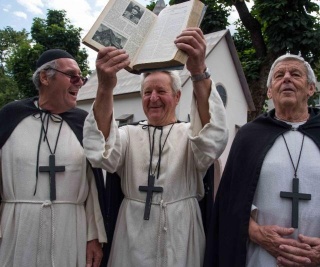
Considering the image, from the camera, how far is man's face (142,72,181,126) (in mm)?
2691

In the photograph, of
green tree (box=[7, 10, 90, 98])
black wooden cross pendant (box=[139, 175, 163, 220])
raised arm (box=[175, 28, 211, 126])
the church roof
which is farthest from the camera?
green tree (box=[7, 10, 90, 98])

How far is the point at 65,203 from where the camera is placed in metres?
2.75

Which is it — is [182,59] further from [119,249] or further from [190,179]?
[119,249]

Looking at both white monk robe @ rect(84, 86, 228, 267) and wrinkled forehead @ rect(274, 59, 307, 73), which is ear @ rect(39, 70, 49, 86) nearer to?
white monk robe @ rect(84, 86, 228, 267)

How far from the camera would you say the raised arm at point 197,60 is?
2289 millimetres

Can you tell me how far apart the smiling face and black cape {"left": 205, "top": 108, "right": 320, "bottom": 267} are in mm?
1300

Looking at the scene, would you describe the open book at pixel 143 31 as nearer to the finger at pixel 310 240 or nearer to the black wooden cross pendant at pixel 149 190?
the black wooden cross pendant at pixel 149 190

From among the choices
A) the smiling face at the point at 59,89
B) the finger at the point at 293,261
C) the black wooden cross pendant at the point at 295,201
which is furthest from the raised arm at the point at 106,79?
the finger at the point at 293,261

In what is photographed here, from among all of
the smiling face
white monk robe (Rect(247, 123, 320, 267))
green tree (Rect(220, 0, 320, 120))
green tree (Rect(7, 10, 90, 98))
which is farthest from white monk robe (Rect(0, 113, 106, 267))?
green tree (Rect(7, 10, 90, 98))

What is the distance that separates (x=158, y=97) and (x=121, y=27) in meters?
0.53

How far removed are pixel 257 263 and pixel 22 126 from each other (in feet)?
6.13

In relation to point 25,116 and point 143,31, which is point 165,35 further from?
point 25,116

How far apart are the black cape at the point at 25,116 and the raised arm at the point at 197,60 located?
940 mm

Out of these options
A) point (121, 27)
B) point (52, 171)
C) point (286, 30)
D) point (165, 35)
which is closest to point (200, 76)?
point (165, 35)
